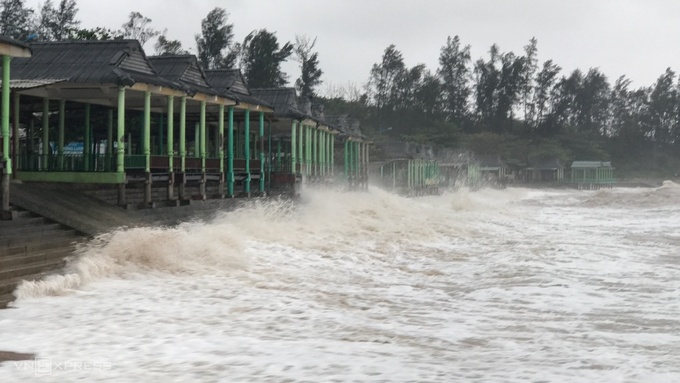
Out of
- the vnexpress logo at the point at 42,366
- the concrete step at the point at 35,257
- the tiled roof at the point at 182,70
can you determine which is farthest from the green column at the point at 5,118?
the tiled roof at the point at 182,70

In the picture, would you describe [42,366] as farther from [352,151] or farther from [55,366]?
[352,151]

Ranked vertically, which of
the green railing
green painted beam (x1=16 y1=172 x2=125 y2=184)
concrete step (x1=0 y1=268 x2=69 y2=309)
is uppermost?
the green railing

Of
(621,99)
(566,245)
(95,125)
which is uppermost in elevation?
(621,99)

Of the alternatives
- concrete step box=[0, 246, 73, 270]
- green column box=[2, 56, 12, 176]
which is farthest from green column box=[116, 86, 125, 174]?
concrete step box=[0, 246, 73, 270]

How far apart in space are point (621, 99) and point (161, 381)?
13407 centimetres

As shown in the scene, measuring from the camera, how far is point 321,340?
8125mm

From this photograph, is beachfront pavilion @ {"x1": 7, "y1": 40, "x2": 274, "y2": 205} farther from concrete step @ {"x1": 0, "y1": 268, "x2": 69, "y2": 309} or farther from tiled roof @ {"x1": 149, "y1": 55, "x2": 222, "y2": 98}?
concrete step @ {"x1": 0, "y1": 268, "x2": 69, "y2": 309}

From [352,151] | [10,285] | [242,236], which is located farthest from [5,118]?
[352,151]

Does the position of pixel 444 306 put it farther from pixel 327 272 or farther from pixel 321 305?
pixel 327 272

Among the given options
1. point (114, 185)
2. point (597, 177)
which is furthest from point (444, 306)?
point (597, 177)

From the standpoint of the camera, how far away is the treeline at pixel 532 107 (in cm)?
10619

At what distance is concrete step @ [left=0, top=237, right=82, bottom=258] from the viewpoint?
1033cm

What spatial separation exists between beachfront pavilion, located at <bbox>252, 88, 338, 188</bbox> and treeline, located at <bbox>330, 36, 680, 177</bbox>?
232 ft

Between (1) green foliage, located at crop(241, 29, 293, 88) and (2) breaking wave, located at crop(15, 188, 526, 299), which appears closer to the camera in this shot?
(2) breaking wave, located at crop(15, 188, 526, 299)
